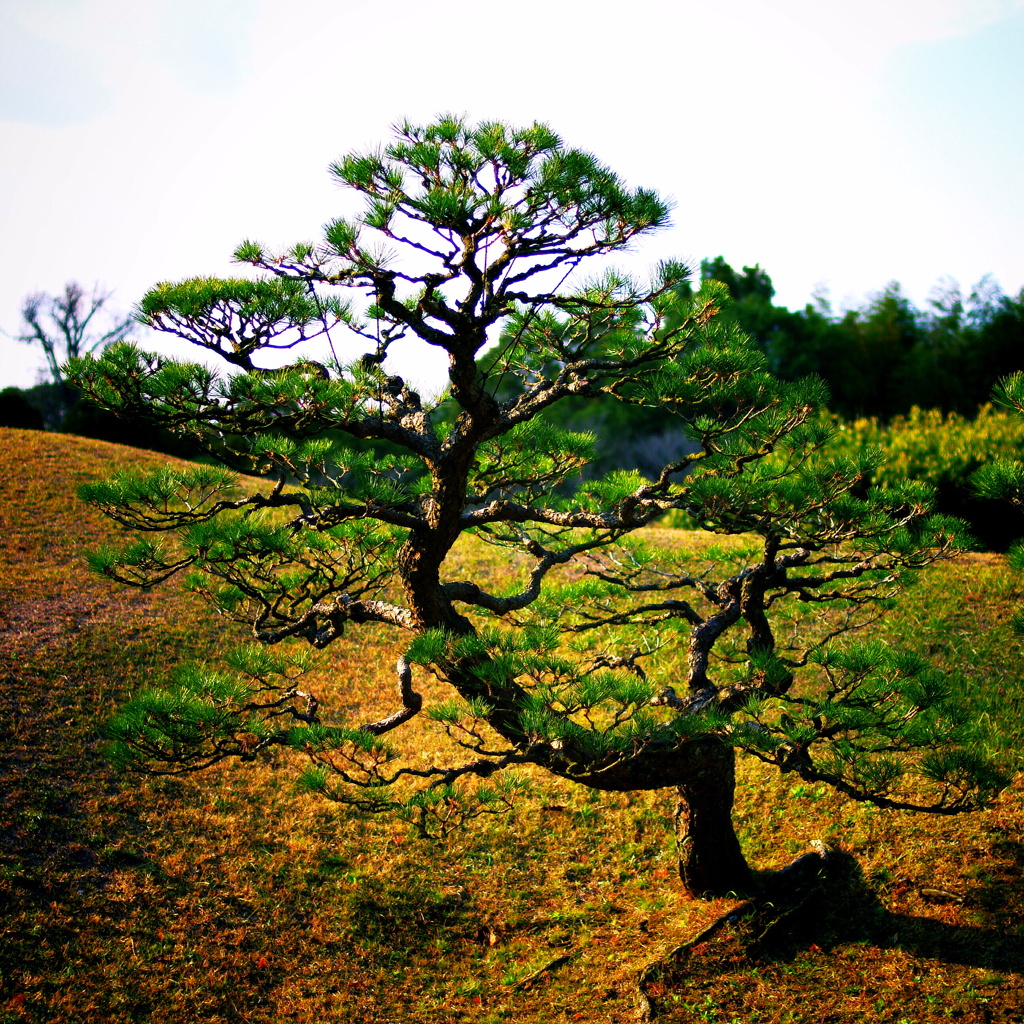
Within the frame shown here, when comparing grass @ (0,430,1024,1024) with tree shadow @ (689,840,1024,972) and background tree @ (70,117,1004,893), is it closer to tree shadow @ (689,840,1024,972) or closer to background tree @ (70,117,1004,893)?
tree shadow @ (689,840,1024,972)

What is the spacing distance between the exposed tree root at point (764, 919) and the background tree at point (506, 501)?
23 cm

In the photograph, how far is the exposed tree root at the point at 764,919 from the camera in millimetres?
3184

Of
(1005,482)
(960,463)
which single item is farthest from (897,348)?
(1005,482)

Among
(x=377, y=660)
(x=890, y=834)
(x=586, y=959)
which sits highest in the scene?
(x=377, y=660)

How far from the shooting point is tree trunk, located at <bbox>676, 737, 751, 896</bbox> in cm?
332

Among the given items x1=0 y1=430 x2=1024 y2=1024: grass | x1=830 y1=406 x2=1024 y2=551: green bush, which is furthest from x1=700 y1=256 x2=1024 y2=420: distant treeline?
x1=0 y1=430 x2=1024 y2=1024: grass

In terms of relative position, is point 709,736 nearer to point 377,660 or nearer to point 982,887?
point 982,887

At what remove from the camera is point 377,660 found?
6453 millimetres

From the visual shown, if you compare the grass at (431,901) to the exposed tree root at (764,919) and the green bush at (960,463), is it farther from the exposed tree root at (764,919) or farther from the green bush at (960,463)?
the green bush at (960,463)

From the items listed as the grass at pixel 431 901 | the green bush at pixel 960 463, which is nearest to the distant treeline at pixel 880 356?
the green bush at pixel 960 463

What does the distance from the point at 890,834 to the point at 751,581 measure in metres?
1.56

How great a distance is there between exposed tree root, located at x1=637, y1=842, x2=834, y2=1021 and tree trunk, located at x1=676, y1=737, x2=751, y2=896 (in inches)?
6.0

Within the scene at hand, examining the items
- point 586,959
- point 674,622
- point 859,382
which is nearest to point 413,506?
point 586,959

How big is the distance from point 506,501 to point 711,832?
1.70m
